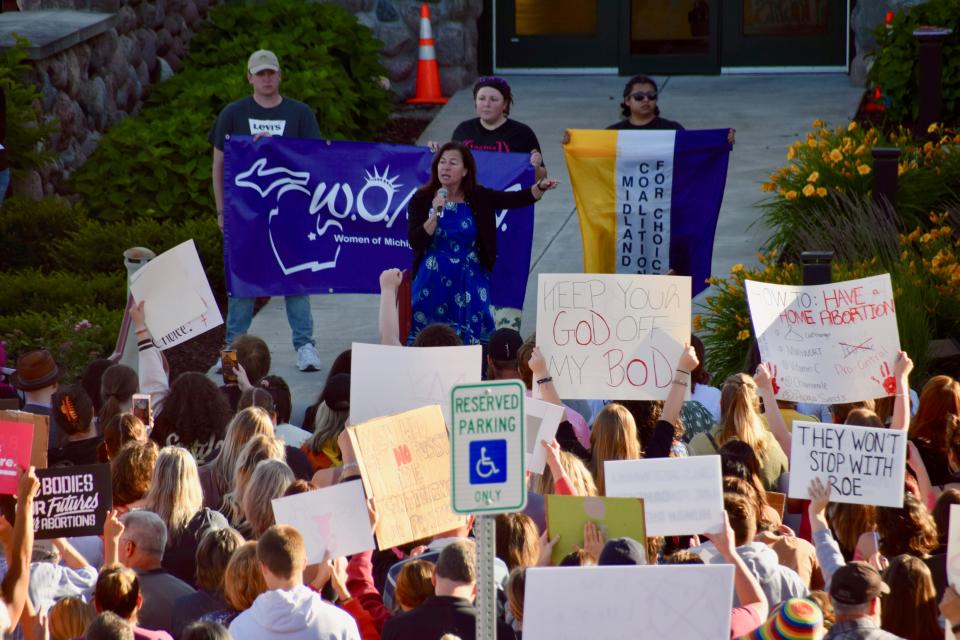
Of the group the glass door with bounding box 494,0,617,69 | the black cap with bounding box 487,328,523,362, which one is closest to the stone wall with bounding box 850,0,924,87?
the glass door with bounding box 494,0,617,69

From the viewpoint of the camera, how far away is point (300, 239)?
10.4m

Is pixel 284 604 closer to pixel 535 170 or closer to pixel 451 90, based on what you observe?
pixel 535 170

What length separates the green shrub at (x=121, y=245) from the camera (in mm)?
11797

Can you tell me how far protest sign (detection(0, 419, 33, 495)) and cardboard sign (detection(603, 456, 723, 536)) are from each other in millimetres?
2000

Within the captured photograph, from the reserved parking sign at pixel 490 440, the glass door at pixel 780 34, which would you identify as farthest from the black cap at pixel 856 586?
the glass door at pixel 780 34

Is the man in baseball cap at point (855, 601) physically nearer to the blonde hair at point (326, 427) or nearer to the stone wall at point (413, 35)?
the blonde hair at point (326, 427)

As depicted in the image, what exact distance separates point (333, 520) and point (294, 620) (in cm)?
58

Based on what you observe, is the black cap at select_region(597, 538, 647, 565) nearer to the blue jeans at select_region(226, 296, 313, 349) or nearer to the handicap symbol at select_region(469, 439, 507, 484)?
the handicap symbol at select_region(469, 439, 507, 484)

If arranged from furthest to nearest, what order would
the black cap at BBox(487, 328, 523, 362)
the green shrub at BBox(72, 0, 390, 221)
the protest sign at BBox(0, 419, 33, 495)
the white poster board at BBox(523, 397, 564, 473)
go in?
the green shrub at BBox(72, 0, 390, 221), the black cap at BBox(487, 328, 523, 362), the white poster board at BBox(523, 397, 564, 473), the protest sign at BBox(0, 419, 33, 495)

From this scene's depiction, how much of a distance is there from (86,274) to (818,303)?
6113 millimetres

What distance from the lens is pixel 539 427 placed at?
6152 millimetres

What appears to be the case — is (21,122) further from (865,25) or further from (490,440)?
(490,440)

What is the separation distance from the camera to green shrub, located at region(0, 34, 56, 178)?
12.2 meters

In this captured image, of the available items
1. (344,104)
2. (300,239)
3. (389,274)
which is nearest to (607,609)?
(389,274)
